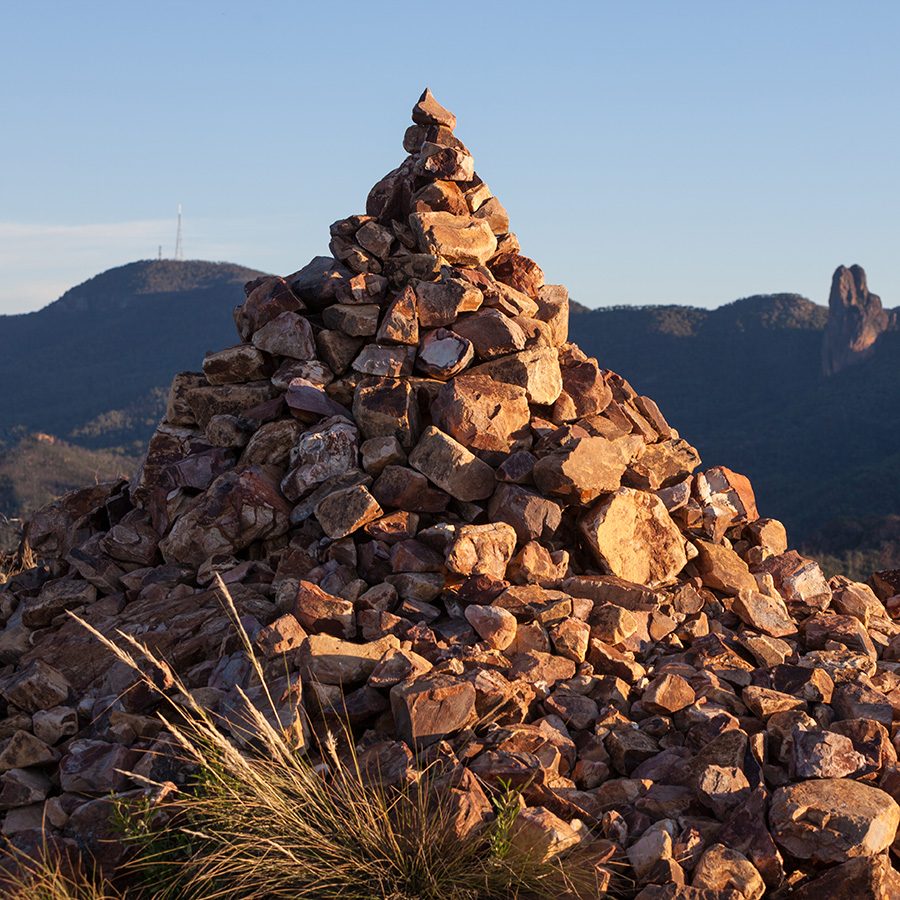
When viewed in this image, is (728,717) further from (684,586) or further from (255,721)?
(255,721)

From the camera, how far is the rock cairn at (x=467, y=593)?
4.98 metres

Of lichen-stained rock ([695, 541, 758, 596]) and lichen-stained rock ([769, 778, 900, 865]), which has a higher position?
lichen-stained rock ([695, 541, 758, 596])

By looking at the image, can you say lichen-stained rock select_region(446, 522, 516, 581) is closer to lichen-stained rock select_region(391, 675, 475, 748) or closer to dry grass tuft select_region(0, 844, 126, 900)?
lichen-stained rock select_region(391, 675, 475, 748)

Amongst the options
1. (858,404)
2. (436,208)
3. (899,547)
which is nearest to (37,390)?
(858,404)

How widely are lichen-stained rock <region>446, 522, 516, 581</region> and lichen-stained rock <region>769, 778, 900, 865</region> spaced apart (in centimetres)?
211

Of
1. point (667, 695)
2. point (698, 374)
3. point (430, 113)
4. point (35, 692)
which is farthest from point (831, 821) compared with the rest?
point (698, 374)

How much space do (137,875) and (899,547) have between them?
105 ft

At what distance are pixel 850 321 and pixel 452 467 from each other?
86.9 metres

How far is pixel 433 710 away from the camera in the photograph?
5.13m

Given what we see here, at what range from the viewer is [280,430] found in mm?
7477

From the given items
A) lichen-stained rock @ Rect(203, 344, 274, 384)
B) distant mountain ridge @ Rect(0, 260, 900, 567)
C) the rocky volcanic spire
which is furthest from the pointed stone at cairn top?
the rocky volcanic spire

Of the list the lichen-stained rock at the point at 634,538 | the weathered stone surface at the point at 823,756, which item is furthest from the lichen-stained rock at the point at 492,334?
the weathered stone surface at the point at 823,756

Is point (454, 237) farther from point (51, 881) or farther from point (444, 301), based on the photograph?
point (51, 881)

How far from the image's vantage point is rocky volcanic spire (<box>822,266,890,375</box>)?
78.1m
